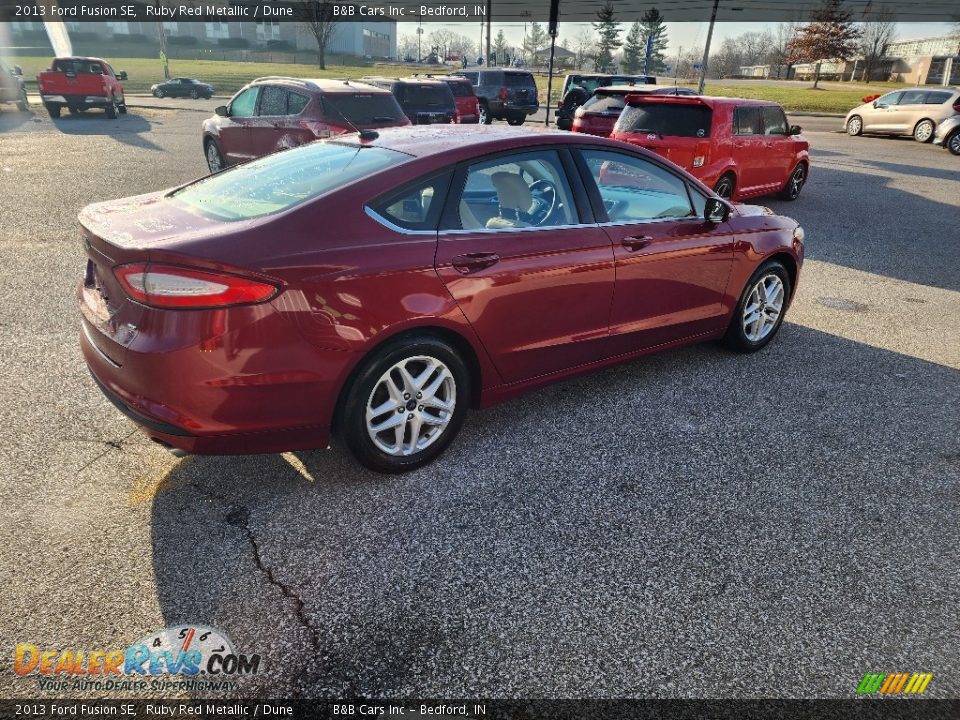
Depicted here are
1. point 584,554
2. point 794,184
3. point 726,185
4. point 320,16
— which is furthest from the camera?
point 320,16

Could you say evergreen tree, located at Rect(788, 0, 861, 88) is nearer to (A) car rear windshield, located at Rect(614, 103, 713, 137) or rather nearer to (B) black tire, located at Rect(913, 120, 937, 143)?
(B) black tire, located at Rect(913, 120, 937, 143)

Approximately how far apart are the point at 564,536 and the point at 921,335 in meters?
4.27

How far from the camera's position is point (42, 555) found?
257cm

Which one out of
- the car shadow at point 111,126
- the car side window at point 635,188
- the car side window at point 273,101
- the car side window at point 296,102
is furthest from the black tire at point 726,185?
the car shadow at point 111,126

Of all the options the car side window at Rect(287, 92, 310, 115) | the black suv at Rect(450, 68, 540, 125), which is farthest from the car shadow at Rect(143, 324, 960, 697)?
the black suv at Rect(450, 68, 540, 125)

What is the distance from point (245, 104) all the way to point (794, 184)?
30.1 feet

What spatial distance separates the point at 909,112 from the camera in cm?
2111

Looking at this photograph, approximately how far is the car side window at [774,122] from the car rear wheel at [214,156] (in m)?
8.64

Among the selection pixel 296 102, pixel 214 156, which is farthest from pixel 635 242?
pixel 214 156

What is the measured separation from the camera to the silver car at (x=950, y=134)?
62.6 feet

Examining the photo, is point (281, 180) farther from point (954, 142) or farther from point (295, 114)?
point (954, 142)

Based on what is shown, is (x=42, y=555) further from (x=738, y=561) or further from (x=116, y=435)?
(x=738, y=561)

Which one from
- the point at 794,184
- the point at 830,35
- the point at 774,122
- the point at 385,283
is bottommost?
the point at 794,184

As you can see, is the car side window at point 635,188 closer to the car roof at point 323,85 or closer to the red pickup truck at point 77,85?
the car roof at point 323,85
